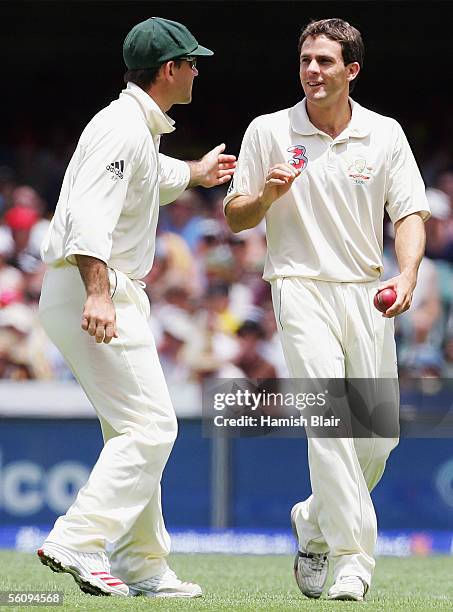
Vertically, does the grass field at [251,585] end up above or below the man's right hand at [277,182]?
below

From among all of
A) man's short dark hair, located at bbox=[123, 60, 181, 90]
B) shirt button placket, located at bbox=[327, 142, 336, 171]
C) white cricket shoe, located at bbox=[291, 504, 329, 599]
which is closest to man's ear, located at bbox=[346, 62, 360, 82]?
shirt button placket, located at bbox=[327, 142, 336, 171]

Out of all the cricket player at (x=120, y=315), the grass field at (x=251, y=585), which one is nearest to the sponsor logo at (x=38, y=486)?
the grass field at (x=251, y=585)

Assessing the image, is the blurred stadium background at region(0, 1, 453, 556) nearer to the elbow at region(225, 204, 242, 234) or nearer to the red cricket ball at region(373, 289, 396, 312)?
the elbow at region(225, 204, 242, 234)

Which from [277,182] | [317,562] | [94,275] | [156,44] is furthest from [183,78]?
[317,562]

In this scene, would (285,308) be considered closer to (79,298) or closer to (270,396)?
(79,298)

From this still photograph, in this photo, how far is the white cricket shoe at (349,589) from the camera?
493cm

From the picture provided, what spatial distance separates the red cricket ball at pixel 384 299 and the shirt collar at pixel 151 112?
1.08m

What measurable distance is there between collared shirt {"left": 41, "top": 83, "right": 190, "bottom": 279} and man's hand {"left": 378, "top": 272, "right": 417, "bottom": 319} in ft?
3.19

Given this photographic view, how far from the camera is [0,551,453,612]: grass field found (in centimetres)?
459

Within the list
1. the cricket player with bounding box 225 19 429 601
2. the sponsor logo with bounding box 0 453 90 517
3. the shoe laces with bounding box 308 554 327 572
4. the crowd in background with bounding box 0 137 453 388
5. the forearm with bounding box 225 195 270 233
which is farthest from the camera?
the crowd in background with bounding box 0 137 453 388

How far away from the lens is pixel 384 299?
505 centimetres

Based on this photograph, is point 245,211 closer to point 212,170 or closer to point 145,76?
point 212,170

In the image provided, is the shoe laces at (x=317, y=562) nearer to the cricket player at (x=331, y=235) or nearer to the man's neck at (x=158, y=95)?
the cricket player at (x=331, y=235)

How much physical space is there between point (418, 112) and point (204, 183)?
860 centimetres
